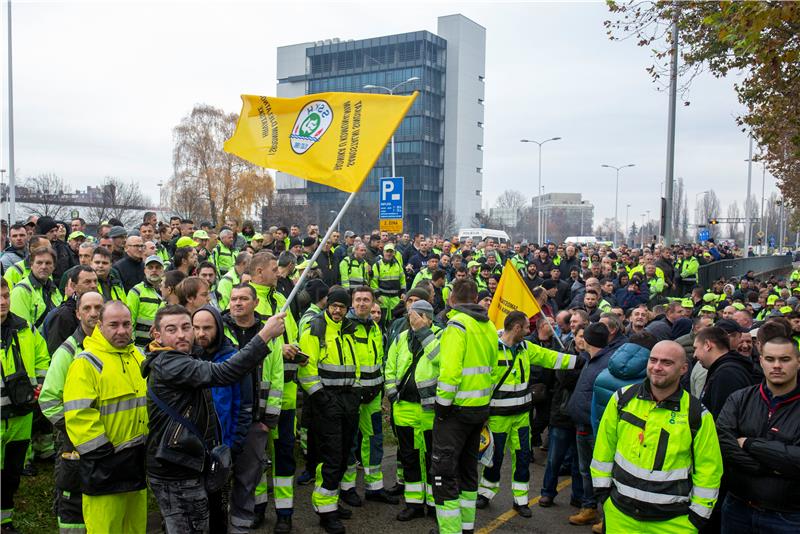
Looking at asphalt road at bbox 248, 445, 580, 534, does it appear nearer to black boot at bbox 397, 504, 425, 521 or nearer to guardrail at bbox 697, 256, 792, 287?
black boot at bbox 397, 504, 425, 521

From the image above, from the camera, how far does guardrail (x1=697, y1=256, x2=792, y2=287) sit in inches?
1020

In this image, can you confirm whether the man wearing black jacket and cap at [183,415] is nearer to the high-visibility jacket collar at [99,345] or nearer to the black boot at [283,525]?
the high-visibility jacket collar at [99,345]

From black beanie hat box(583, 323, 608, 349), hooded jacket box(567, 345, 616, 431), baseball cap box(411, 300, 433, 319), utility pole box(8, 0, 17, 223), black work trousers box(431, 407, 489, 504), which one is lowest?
black work trousers box(431, 407, 489, 504)

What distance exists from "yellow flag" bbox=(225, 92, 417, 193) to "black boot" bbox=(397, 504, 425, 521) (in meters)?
3.23

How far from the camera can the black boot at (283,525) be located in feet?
19.6

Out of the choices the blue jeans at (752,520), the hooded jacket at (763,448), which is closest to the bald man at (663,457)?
the hooded jacket at (763,448)

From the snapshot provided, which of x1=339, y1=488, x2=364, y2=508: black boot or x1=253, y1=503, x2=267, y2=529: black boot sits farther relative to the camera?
x1=339, y1=488, x2=364, y2=508: black boot

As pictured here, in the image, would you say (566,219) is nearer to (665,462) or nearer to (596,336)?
(596,336)

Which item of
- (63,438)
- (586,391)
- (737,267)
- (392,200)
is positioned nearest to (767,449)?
(586,391)

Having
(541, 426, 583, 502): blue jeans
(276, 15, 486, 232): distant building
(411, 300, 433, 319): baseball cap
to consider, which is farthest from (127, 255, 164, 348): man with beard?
(276, 15, 486, 232): distant building

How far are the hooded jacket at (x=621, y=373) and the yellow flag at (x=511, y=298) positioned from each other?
2045 mm

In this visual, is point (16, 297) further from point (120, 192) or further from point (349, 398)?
point (120, 192)

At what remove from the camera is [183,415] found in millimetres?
4312

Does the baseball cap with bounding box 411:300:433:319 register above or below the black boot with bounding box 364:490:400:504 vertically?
above
